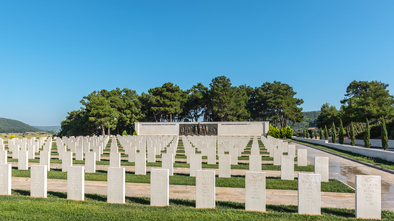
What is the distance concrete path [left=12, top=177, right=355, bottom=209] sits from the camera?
21.1 ft

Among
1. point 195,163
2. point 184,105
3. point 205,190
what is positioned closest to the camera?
point 205,190

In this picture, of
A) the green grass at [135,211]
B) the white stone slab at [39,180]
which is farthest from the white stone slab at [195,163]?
the white stone slab at [39,180]

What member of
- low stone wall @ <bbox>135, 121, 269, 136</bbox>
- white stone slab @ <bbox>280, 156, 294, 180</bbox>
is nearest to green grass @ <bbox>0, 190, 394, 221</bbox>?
white stone slab @ <bbox>280, 156, 294, 180</bbox>

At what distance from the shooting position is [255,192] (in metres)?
5.57

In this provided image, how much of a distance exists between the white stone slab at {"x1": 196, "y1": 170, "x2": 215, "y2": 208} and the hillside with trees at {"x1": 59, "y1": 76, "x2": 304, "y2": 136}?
1558 inches

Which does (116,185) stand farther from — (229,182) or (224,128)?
(224,128)

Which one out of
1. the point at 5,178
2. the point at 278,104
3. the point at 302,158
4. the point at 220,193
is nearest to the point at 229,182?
the point at 220,193

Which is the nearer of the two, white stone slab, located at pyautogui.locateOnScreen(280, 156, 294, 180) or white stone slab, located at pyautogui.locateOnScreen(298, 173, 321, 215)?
white stone slab, located at pyautogui.locateOnScreen(298, 173, 321, 215)

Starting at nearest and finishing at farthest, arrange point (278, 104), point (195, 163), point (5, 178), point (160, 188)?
point (160, 188)
point (5, 178)
point (195, 163)
point (278, 104)

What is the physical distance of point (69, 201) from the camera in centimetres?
615

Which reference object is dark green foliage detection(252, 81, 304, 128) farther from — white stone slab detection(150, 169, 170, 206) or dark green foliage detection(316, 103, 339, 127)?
white stone slab detection(150, 169, 170, 206)

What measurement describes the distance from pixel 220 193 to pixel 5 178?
5.76 m

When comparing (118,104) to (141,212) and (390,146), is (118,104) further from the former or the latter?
(141,212)

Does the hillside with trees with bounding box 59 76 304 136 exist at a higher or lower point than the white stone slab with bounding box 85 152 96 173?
higher
